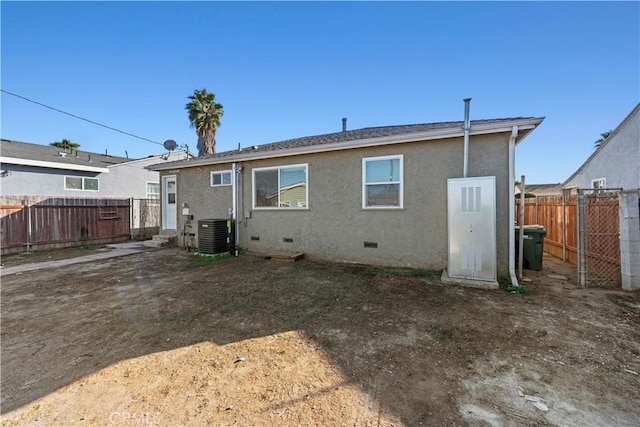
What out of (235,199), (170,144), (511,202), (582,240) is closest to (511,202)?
(511,202)

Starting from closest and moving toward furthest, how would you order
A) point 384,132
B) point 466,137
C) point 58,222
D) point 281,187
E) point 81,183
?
point 466,137
point 384,132
point 281,187
point 58,222
point 81,183

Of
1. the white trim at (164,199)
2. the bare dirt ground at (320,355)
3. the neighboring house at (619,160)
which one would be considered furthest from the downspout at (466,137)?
the white trim at (164,199)

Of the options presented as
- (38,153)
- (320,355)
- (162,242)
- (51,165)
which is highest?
(38,153)

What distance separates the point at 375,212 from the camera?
257 inches

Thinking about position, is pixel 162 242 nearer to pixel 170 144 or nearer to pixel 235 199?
pixel 235 199

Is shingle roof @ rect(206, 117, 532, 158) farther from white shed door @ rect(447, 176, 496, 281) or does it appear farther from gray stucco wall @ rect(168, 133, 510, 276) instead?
white shed door @ rect(447, 176, 496, 281)

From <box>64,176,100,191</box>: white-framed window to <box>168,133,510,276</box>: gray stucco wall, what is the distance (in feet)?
30.6

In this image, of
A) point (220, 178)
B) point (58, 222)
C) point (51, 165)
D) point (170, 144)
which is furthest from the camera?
point (170, 144)

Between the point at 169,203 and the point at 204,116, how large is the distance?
952 centimetres

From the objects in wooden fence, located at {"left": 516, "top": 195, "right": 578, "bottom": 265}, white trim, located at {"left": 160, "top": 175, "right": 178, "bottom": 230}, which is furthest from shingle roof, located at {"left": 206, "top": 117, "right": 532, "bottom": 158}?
wooden fence, located at {"left": 516, "top": 195, "right": 578, "bottom": 265}

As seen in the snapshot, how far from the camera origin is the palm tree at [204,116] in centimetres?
1756

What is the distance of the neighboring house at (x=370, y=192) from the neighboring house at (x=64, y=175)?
5.69 meters

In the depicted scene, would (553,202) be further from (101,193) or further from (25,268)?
(101,193)

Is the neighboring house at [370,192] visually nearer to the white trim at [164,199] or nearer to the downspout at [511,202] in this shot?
the downspout at [511,202]
